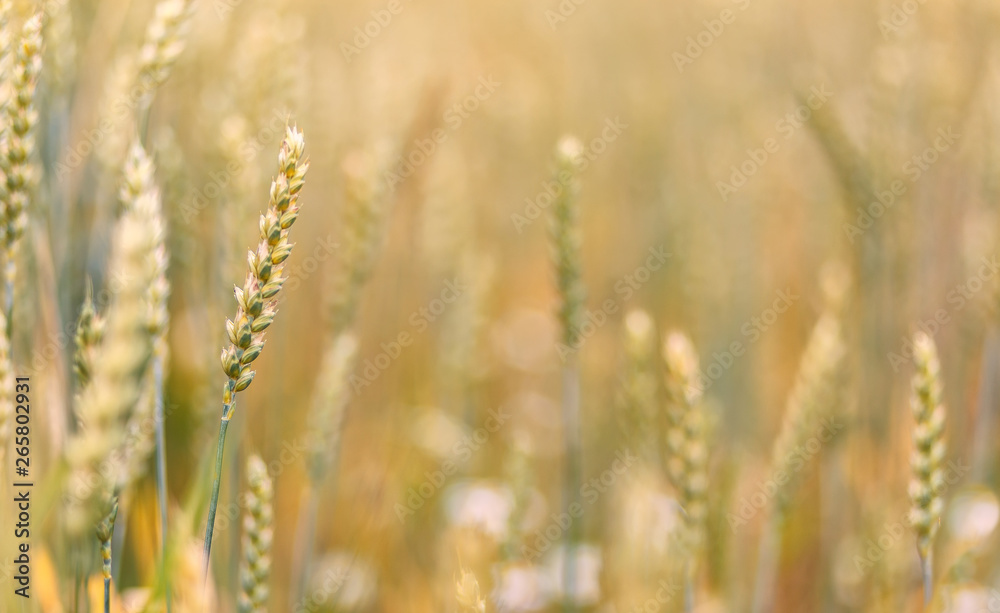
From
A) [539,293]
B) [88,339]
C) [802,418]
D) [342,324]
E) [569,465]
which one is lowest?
[88,339]

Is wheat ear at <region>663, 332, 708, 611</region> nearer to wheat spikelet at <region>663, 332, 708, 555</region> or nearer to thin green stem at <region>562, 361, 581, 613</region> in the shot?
wheat spikelet at <region>663, 332, 708, 555</region>

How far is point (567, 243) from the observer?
1.26 m

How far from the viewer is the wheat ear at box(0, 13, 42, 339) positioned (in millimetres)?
839

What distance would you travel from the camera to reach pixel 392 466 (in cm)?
182

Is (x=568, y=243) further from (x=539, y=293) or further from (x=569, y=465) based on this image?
(x=539, y=293)

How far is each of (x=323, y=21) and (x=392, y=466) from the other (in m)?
3.87

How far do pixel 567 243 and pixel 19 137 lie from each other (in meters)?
0.75

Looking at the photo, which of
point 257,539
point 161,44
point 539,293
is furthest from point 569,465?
point 539,293

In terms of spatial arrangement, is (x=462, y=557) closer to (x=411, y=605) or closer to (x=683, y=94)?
(x=411, y=605)

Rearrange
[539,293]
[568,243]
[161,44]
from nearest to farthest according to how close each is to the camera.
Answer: [161,44] < [568,243] < [539,293]

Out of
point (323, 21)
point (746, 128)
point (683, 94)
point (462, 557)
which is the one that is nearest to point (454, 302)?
point (462, 557)

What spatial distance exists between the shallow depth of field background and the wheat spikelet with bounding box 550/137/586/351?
321 millimetres

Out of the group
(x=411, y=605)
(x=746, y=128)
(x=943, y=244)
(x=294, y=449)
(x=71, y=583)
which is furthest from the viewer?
(x=746, y=128)

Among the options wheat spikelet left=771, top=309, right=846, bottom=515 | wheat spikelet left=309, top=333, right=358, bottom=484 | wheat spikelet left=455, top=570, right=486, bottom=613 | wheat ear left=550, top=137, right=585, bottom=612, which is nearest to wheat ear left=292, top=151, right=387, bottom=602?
wheat spikelet left=309, top=333, right=358, bottom=484
